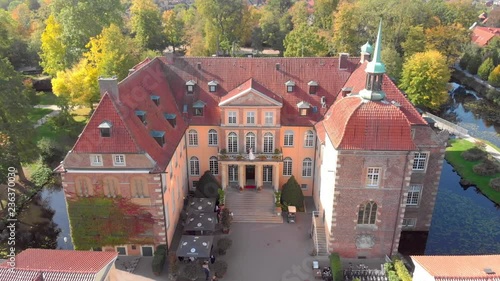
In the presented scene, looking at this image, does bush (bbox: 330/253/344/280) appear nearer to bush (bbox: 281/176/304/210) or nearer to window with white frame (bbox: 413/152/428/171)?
bush (bbox: 281/176/304/210)

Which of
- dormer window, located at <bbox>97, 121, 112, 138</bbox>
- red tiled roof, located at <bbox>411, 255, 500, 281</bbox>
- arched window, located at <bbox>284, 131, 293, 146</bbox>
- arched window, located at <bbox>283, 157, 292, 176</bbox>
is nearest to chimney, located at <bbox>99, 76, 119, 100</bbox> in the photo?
dormer window, located at <bbox>97, 121, 112, 138</bbox>

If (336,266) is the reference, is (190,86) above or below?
above

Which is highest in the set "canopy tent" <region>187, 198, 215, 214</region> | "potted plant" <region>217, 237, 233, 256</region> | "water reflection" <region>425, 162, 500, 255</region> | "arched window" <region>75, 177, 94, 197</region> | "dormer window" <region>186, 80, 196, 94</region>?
"dormer window" <region>186, 80, 196, 94</region>

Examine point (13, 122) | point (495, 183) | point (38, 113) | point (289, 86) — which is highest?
point (289, 86)

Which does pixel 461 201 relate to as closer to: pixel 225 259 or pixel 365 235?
pixel 365 235

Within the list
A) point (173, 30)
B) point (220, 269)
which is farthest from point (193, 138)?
point (173, 30)

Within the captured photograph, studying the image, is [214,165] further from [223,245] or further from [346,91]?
[346,91]
